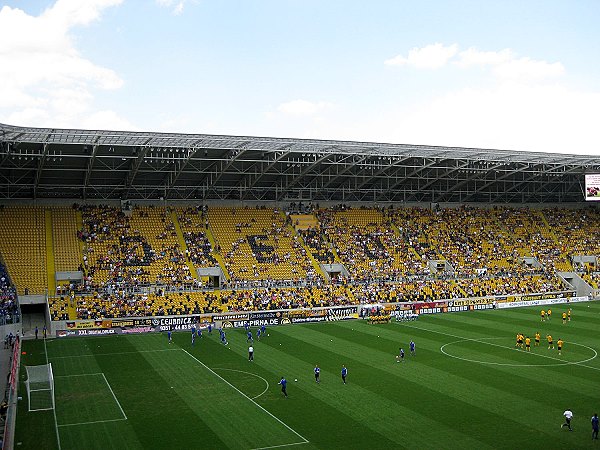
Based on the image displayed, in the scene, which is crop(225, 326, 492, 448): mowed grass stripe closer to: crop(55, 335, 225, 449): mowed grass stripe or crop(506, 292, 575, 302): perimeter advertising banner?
crop(55, 335, 225, 449): mowed grass stripe

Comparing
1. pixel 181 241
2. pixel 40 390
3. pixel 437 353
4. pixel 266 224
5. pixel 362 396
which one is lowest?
pixel 437 353

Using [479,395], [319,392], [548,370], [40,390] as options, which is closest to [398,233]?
[548,370]

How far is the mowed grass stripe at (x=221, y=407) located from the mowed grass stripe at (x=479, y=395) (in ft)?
20.9

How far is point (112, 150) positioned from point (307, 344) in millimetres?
21843

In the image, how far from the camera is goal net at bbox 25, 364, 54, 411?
26.3m

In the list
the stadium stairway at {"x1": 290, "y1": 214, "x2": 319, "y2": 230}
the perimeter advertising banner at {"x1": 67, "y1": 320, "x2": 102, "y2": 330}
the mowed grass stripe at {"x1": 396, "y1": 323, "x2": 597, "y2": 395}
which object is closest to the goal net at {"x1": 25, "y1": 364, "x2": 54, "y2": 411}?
the perimeter advertising banner at {"x1": 67, "y1": 320, "x2": 102, "y2": 330}

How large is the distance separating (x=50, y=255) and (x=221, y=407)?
31.5m

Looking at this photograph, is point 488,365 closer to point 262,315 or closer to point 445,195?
point 262,315

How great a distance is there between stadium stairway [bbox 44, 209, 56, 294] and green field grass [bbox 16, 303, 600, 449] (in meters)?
7.86

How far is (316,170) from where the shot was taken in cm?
6097

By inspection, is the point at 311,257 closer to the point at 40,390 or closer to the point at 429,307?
the point at 429,307

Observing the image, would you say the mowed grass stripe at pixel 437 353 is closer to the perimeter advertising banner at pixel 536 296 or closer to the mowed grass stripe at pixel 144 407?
the perimeter advertising banner at pixel 536 296

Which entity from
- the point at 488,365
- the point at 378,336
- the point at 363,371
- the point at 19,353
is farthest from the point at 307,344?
the point at 19,353

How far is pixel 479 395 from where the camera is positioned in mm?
27281
